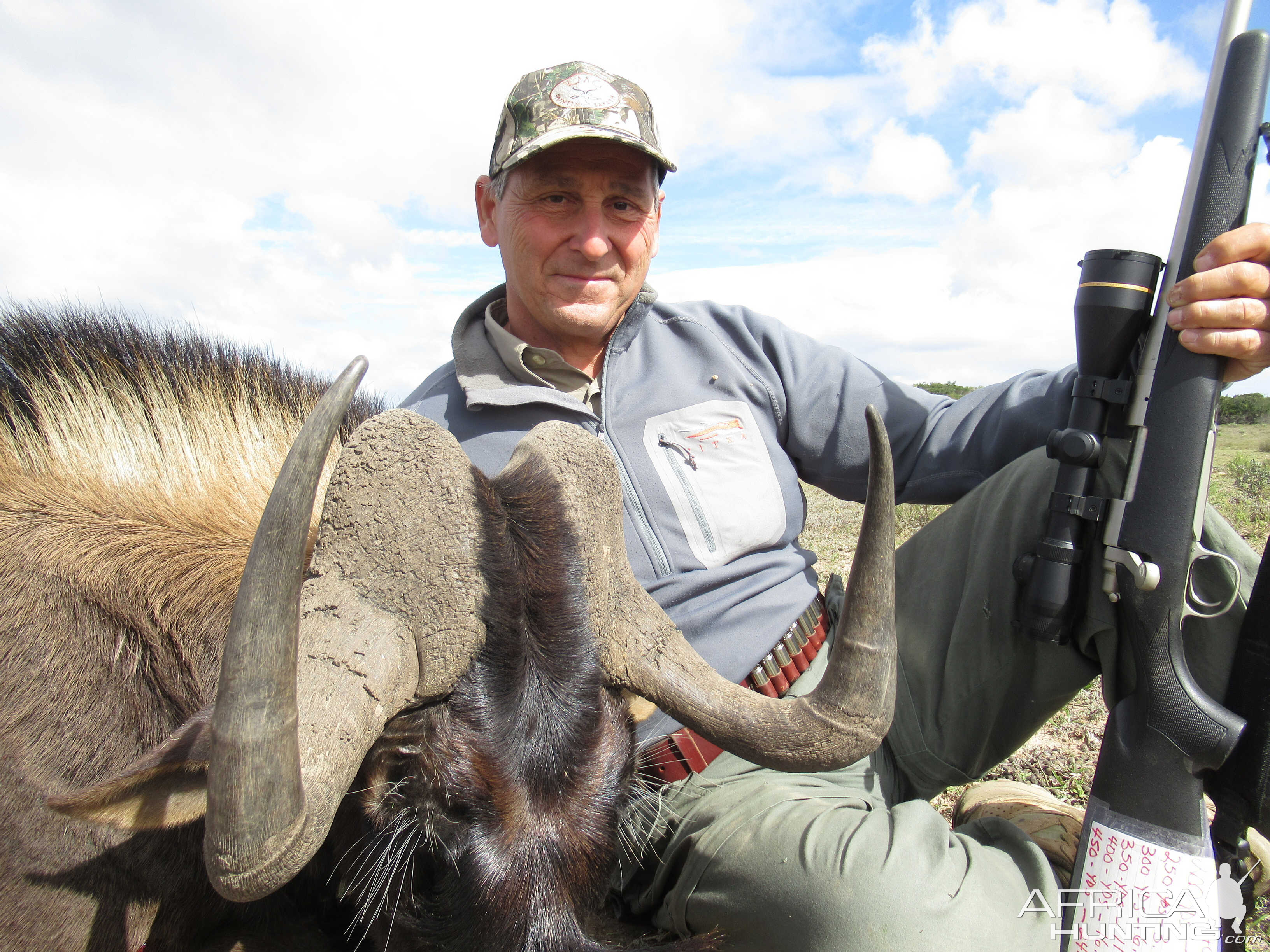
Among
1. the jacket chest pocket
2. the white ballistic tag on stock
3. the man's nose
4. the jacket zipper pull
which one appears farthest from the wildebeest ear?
the white ballistic tag on stock

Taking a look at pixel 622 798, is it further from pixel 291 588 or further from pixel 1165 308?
pixel 1165 308

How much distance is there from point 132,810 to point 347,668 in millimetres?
531

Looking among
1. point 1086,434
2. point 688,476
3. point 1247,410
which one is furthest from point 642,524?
point 1247,410

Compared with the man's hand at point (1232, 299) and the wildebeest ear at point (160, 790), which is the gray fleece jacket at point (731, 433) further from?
the wildebeest ear at point (160, 790)

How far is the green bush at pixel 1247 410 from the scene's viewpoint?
2409cm

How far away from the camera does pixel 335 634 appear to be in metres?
1.64

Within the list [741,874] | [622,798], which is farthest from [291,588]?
[741,874]

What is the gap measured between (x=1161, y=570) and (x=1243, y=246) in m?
0.94

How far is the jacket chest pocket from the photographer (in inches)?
106

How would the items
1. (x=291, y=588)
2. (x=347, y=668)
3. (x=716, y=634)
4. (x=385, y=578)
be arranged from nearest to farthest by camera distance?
1. (x=291, y=588)
2. (x=347, y=668)
3. (x=385, y=578)
4. (x=716, y=634)

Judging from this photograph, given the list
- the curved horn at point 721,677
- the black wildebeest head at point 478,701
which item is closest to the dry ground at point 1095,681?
the curved horn at point 721,677

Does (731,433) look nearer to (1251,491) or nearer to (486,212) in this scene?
(486,212)

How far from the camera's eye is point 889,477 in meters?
1.61

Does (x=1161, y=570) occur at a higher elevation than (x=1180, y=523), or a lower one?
lower
